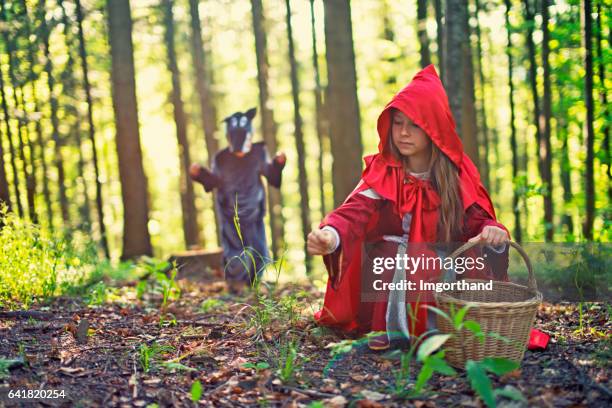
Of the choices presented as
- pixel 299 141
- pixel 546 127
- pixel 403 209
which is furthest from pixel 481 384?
pixel 299 141

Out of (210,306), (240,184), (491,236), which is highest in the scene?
(240,184)

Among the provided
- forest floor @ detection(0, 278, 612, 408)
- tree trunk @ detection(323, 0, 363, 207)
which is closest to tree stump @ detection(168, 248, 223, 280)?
tree trunk @ detection(323, 0, 363, 207)

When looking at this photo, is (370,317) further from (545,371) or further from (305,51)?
(305,51)

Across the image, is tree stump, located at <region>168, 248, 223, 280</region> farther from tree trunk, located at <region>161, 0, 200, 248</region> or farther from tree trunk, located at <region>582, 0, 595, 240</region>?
tree trunk, located at <region>582, 0, 595, 240</region>

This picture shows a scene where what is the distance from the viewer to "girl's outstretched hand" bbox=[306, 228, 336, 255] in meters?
3.68

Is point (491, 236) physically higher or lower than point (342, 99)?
lower

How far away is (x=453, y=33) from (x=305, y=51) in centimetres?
1414

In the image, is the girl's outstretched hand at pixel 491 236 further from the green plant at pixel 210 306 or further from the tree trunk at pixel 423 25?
the tree trunk at pixel 423 25

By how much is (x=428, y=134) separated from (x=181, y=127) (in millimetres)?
10953

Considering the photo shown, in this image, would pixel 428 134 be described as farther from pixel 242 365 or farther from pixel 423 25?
pixel 423 25

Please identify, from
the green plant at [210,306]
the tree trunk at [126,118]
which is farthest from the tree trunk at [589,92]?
the tree trunk at [126,118]

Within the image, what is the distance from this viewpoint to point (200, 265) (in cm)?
934

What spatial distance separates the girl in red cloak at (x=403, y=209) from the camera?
12.8ft

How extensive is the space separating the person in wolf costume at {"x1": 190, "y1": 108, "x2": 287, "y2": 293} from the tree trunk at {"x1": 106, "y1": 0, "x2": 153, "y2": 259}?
238 centimetres
